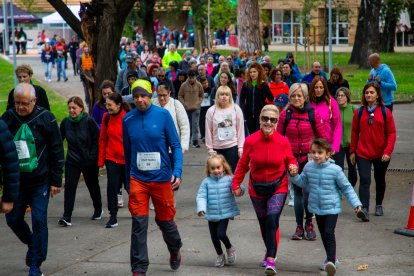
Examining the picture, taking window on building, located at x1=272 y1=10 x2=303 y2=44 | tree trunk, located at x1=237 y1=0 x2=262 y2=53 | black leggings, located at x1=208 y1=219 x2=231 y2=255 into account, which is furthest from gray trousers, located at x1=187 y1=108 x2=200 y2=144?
window on building, located at x1=272 y1=10 x2=303 y2=44

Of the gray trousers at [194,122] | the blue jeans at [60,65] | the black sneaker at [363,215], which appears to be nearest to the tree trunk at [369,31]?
the blue jeans at [60,65]

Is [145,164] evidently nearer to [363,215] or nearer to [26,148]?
[26,148]

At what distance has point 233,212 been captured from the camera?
9.34 meters

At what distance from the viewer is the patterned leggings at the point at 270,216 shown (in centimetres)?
902

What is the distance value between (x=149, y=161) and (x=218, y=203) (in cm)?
89

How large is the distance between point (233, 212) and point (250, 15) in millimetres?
23185

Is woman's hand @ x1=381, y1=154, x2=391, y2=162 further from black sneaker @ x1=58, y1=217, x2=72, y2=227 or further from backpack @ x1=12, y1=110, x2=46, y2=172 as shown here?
backpack @ x1=12, y1=110, x2=46, y2=172

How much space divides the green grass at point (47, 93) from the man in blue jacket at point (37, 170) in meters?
15.1

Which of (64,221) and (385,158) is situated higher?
(385,158)

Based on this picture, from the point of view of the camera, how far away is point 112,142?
38.4 feet

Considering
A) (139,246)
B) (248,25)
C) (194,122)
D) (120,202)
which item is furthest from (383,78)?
(248,25)

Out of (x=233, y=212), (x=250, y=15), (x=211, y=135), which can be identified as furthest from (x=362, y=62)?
(x=233, y=212)

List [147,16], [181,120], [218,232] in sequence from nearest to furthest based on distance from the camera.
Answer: [218,232]
[181,120]
[147,16]

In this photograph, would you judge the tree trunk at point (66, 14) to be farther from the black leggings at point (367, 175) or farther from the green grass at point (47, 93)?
the black leggings at point (367, 175)
